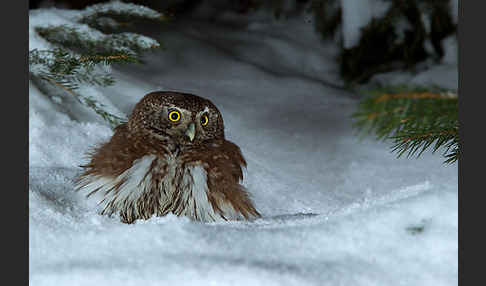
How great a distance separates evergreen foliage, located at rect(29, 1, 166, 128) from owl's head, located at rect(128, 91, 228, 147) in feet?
0.88

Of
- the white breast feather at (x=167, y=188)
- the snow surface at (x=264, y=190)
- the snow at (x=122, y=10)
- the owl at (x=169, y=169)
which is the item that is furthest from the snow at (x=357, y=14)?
the white breast feather at (x=167, y=188)

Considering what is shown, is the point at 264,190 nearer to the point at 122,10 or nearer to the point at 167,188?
the point at 167,188

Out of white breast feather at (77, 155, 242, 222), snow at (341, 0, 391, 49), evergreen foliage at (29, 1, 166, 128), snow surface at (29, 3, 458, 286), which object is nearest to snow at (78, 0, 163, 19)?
evergreen foliage at (29, 1, 166, 128)

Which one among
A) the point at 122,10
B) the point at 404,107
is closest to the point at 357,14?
the point at 122,10

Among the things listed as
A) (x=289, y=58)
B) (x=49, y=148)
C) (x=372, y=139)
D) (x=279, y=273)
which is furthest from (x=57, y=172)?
(x=289, y=58)

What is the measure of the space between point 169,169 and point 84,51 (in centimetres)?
65

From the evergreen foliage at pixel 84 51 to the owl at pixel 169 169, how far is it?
0.30 m

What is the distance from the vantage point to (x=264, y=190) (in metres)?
1.58

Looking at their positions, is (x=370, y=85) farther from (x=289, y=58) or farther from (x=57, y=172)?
(x=57, y=172)

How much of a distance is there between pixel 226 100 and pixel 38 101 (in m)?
0.65

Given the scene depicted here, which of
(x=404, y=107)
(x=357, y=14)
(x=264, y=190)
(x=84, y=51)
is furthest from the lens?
(x=357, y=14)

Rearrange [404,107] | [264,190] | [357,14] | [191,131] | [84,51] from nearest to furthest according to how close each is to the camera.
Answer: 1. [404,107]
2. [191,131]
3. [264,190]
4. [84,51]
5. [357,14]

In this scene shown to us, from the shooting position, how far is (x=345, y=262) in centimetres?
89

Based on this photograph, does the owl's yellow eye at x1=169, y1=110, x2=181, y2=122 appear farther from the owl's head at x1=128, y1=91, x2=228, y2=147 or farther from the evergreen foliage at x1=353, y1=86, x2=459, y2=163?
the evergreen foliage at x1=353, y1=86, x2=459, y2=163
